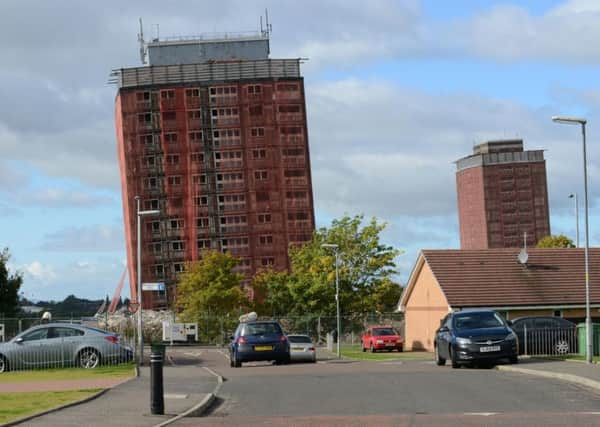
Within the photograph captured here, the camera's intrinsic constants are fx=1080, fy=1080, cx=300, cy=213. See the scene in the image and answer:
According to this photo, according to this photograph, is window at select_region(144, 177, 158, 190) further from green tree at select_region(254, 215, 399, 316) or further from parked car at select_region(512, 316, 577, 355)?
parked car at select_region(512, 316, 577, 355)

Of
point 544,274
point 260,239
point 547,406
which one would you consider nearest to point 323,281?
point 544,274

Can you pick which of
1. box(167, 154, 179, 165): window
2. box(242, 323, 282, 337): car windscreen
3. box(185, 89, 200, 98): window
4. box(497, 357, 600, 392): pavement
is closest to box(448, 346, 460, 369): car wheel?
box(497, 357, 600, 392): pavement

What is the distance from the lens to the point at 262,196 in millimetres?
122375

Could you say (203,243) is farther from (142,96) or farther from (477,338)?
(477,338)

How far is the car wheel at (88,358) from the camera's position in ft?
112

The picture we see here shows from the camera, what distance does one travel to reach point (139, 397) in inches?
832

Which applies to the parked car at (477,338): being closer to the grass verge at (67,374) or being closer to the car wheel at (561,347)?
the car wheel at (561,347)

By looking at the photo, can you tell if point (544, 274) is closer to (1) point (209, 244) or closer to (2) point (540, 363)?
(2) point (540, 363)

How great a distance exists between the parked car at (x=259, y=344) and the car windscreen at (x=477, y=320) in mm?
7360

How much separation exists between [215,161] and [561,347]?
8584cm

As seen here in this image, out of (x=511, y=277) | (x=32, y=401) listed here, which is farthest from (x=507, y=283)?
(x=32, y=401)

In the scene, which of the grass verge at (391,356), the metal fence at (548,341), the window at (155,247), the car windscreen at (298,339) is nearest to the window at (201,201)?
the window at (155,247)

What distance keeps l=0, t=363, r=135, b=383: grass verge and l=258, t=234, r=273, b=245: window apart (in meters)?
87.8

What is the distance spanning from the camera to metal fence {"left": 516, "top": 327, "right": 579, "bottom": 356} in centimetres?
3931
